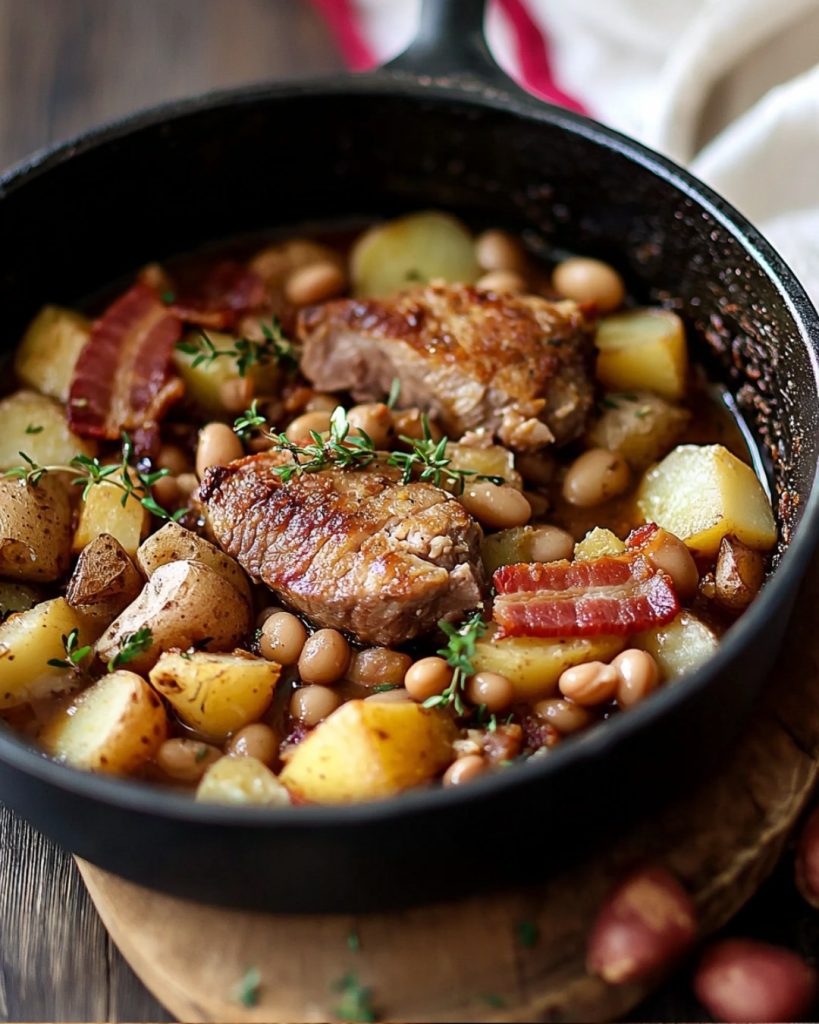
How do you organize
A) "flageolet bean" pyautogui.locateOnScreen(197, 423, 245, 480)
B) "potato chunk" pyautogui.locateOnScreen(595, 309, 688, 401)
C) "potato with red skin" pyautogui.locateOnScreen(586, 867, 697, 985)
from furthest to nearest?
"potato chunk" pyautogui.locateOnScreen(595, 309, 688, 401) < "flageolet bean" pyautogui.locateOnScreen(197, 423, 245, 480) < "potato with red skin" pyautogui.locateOnScreen(586, 867, 697, 985)

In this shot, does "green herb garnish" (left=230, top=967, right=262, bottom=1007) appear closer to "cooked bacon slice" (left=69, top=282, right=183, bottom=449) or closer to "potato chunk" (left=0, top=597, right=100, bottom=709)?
"potato chunk" (left=0, top=597, right=100, bottom=709)

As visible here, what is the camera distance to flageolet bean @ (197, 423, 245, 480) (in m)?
2.91

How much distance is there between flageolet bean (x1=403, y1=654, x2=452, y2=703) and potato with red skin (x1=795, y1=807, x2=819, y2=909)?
2.56 ft

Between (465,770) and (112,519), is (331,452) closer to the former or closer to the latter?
(112,519)

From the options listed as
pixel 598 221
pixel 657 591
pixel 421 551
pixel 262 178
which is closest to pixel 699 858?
pixel 657 591

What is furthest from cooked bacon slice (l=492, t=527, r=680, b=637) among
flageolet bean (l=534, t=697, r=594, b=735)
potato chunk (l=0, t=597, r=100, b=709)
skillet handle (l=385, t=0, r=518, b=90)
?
skillet handle (l=385, t=0, r=518, b=90)

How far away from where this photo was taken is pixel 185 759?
246 cm

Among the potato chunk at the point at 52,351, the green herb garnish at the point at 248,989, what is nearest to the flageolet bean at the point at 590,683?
the green herb garnish at the point at 248,989

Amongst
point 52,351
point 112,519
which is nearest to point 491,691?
point 112,519

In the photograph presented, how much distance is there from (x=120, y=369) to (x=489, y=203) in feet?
3.92

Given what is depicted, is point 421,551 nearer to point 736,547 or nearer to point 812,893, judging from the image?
point 736,547

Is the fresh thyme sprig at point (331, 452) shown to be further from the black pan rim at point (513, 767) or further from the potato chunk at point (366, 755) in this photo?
the black pan rim at point (513, 767)

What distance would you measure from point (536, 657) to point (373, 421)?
73 centimetres

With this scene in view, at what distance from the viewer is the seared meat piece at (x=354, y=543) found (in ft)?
8.43
